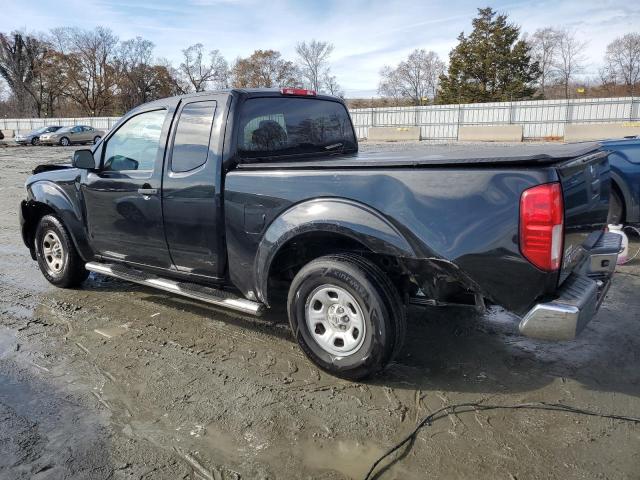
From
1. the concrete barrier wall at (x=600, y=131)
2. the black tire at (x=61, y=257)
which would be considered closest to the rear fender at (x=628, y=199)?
the black tire at (x=61, y=257)

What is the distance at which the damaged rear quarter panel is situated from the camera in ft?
9.05

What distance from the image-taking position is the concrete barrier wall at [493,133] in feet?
90.1

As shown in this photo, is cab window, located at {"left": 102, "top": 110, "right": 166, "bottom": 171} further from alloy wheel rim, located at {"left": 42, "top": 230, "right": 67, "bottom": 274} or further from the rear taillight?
the rear taillight

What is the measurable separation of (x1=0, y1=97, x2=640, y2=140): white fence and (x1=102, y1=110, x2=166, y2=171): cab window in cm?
2783

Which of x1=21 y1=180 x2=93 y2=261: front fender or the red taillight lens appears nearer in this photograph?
the red taillight lens

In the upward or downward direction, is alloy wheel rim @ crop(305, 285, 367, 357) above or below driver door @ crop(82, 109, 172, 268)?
below

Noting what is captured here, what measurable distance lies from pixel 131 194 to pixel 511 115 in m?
30.1

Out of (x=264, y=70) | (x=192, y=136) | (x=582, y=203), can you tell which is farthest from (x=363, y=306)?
(x=264, y=70)

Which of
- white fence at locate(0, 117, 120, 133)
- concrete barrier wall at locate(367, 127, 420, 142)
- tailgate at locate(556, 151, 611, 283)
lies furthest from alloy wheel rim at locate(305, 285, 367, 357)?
white fence at locate(0, 117, 120, 133)

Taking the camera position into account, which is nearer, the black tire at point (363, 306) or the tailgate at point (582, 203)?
the tailgate at point (582, 203)

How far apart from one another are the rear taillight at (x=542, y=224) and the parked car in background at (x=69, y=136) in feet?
118

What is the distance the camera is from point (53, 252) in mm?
5562

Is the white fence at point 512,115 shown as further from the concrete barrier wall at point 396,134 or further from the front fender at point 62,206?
the front fender at point 62,206

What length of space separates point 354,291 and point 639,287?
3.46m
